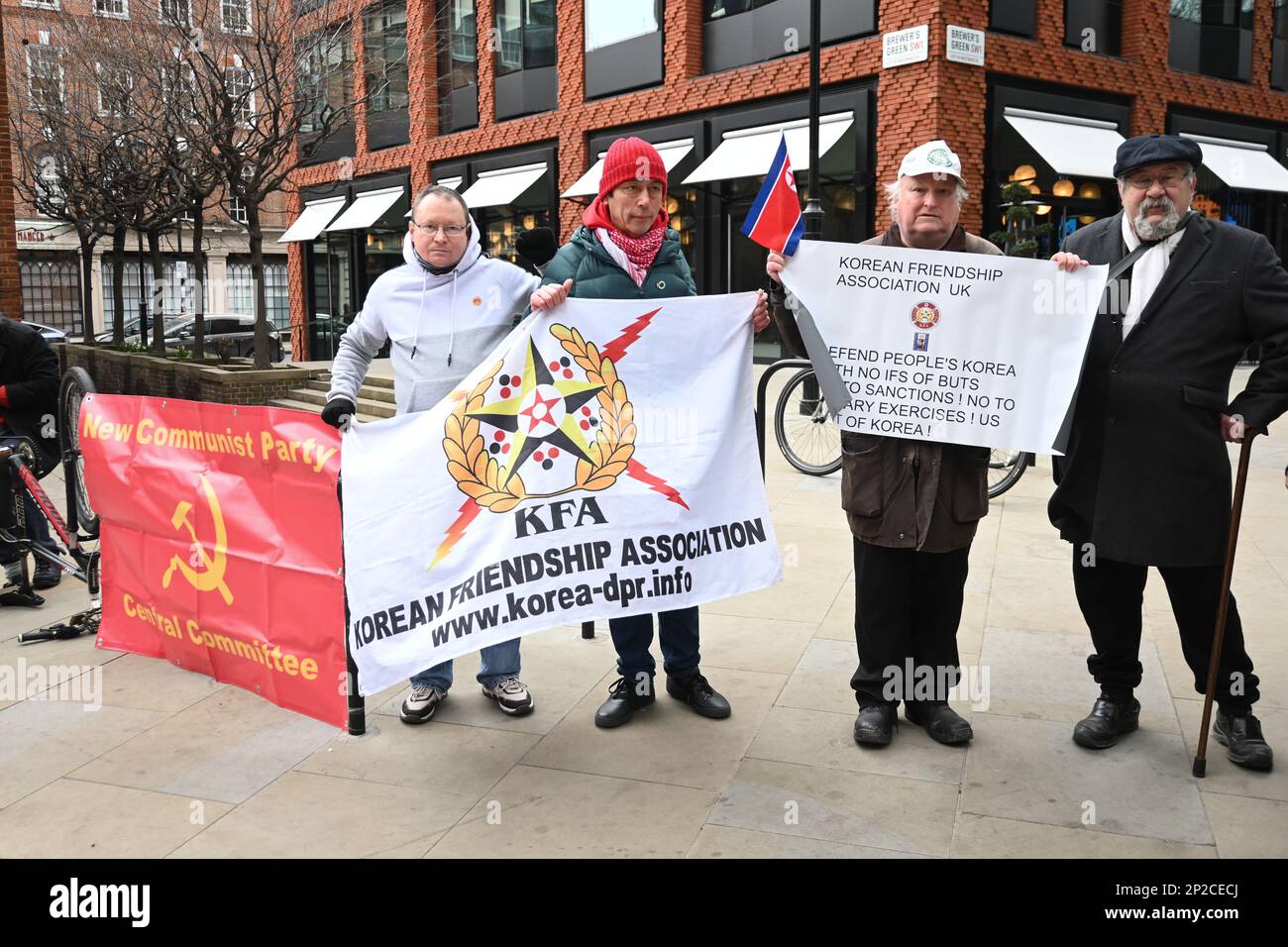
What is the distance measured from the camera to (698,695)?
4410 millimetres

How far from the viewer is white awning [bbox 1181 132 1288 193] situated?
1859 centimetres

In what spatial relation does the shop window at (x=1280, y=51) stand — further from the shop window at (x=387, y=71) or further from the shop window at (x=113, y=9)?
the shop window at (x=113, y=9)

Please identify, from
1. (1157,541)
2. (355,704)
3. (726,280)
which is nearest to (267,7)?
(726,280)

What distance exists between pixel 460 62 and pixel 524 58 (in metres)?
2.29

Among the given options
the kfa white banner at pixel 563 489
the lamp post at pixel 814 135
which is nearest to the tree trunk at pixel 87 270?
the lamp post at pixel 814 135

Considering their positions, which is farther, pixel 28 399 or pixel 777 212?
pixel 28 399

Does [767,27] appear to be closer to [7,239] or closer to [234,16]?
[234,16]

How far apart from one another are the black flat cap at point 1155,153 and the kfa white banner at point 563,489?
1.38 metres

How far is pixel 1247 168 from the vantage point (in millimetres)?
19000

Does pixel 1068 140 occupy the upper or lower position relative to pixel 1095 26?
A: lower

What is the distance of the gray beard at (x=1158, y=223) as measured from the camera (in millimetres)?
3725

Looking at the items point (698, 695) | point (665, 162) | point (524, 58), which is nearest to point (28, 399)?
point (698, 695)

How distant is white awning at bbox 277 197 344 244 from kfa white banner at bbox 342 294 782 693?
25040 millimetres

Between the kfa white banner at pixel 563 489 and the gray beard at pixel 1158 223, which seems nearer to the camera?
the gray beard at pixel 1158 223
